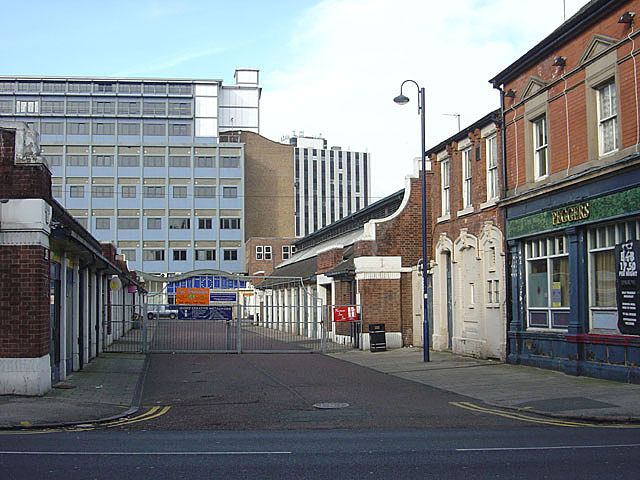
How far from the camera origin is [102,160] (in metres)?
98.6

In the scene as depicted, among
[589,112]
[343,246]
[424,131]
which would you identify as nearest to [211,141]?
[343,246]

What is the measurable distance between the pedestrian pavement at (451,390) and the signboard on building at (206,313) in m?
6.01

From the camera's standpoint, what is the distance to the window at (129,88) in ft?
346

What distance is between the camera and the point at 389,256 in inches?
1254

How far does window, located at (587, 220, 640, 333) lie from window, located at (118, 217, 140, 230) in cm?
8299

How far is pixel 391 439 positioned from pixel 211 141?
9168 centimetres

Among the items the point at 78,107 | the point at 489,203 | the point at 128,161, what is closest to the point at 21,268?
the point at 489,203

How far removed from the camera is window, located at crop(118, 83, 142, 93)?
105 metres

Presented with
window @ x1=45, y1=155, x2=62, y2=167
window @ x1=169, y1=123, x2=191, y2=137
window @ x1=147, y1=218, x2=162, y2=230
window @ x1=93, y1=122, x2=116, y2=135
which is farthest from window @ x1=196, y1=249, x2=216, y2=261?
window @ x1=45, y1=155, x2=62, y2=167

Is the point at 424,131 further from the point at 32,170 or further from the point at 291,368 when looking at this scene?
the point at 32,170

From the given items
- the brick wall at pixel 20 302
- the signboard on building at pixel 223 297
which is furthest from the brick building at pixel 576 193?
→ the signboard on building at pixel 223 297

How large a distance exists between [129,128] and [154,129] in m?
3.17

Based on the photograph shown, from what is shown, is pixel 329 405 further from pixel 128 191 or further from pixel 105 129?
pixel 105 129

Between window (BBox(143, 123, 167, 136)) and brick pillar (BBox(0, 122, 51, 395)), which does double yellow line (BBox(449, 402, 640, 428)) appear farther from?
window (BBox(143, 123, 167, 136))
